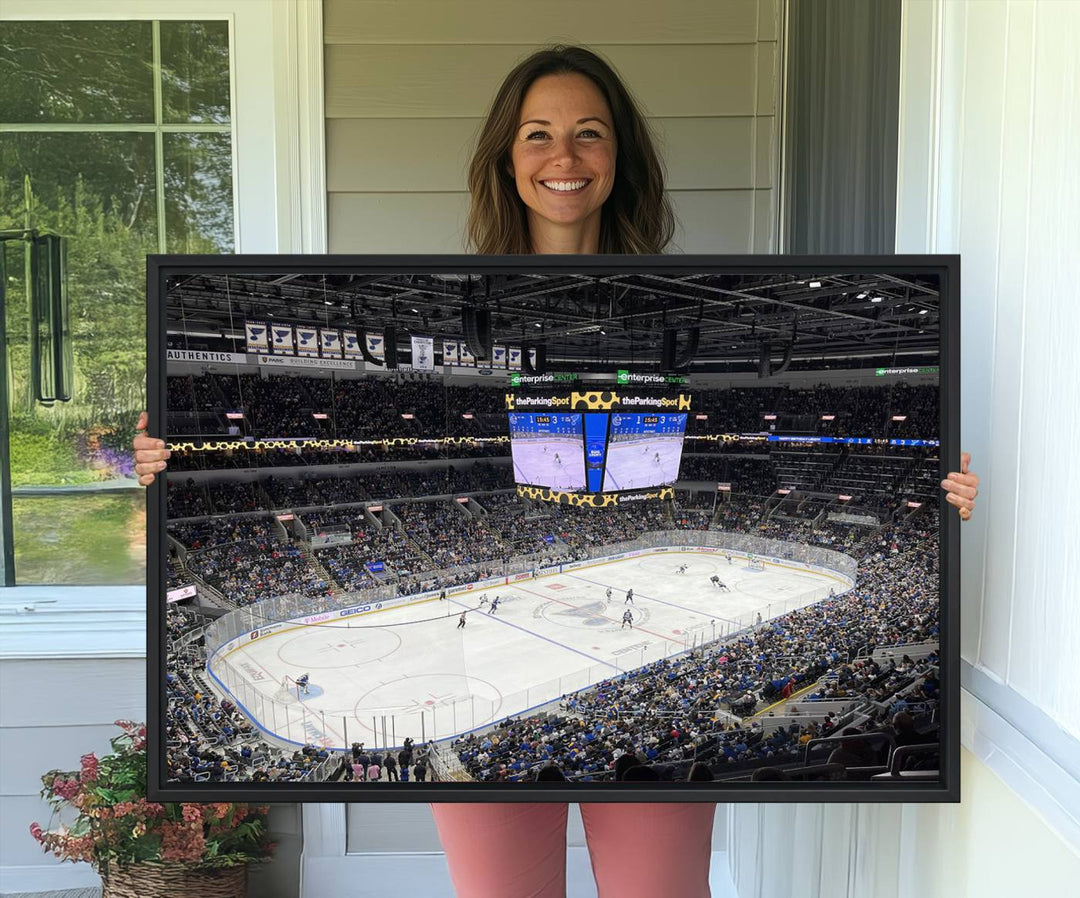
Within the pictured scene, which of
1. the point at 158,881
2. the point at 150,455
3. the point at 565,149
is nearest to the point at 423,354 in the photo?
the point at 150,455

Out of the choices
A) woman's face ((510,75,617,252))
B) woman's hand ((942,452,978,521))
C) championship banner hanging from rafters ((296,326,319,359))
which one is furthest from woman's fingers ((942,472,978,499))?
championship banner hanging from rafters ((296,326,319,359))

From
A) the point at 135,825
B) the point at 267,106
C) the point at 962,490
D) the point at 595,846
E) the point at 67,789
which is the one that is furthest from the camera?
the point at 267,106

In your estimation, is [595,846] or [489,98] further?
[489,98]

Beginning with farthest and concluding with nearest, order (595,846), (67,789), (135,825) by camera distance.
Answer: (67,789) < (135,825) < (595,846)

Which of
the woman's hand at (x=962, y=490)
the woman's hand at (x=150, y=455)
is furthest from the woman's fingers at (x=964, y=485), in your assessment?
the woman's hand at (x=150, y=455)

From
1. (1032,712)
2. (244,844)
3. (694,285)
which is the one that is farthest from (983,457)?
(244,844)

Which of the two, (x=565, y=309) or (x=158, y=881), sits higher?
(x=565, y=309)

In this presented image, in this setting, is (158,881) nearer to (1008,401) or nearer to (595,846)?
(595,846)

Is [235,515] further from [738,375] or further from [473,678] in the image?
[738,375]
